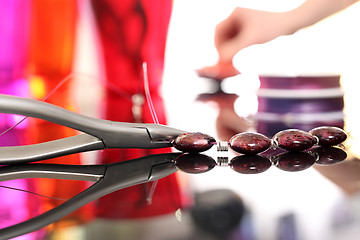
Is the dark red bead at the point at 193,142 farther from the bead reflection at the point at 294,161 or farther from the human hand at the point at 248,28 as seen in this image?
the human hand at the point at 248,28

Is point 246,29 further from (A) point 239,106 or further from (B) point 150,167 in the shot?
(B) point 150,167

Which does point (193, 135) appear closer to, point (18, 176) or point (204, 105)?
point (18, 176)

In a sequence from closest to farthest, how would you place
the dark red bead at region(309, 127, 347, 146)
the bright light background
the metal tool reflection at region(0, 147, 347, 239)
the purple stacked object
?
the metal tool reflection at region(0, 147, 347, 239) → the dark red bead at region(309, 127, 347, 146) → the purple stacked object → the bright light background

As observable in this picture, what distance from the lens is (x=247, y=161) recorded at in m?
0.43

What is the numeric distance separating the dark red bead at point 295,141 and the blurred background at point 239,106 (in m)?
0.06

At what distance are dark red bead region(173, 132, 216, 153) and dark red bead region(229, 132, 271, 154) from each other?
1.0 inches

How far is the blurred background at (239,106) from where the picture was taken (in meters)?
0.26

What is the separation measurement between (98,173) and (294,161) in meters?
0.19

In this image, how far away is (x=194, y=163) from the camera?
1.40 feet

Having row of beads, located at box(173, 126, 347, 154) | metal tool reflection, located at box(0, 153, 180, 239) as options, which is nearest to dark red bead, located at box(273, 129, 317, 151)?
row of beads, located at box(173, 126, 347, 154)

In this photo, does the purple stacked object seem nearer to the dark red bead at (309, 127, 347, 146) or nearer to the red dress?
the dark red bead at (309, 127, 347, 146)

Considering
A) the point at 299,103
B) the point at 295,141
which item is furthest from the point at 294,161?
the point at 299,103

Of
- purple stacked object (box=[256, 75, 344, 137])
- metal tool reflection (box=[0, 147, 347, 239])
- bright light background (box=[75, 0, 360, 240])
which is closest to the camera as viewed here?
metal tool reflection (box=[0, 147, 347, 239])

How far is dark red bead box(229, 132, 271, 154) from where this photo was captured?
43 cm
